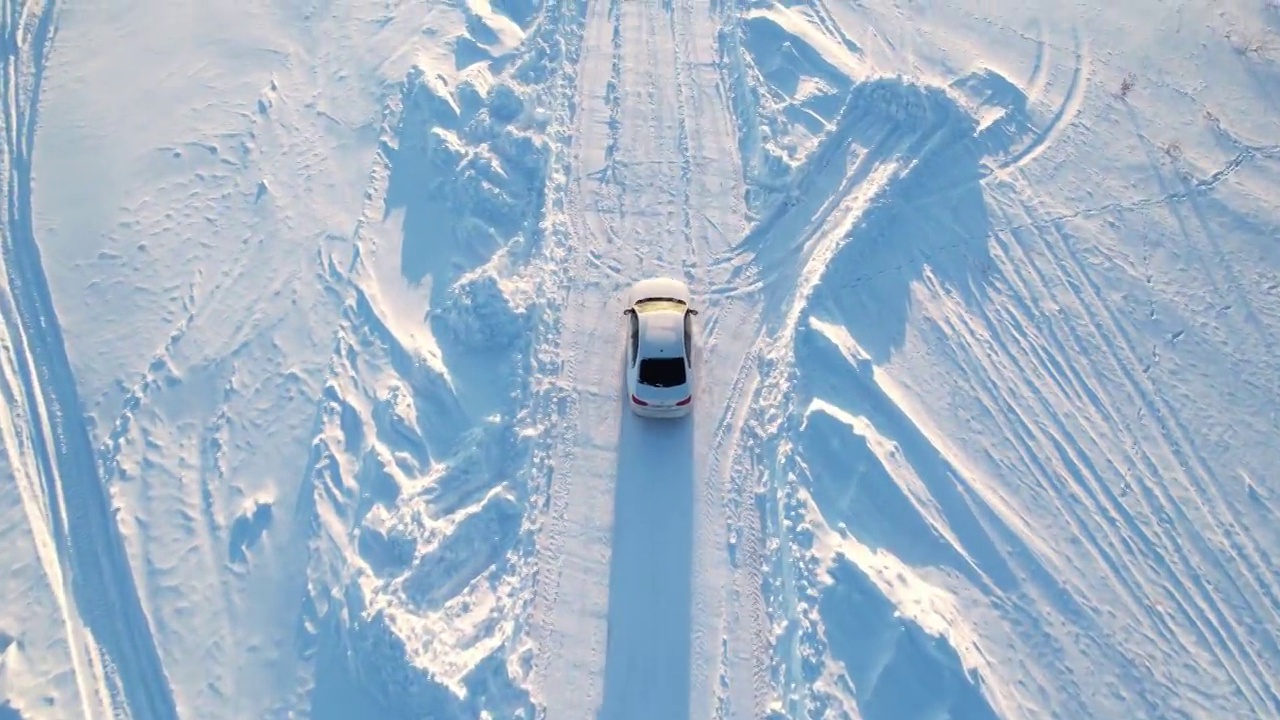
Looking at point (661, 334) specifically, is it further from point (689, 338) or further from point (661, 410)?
point (661, 410)

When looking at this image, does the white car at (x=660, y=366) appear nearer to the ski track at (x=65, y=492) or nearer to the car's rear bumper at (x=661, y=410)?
the car's rear bumper at (x=661, y=410)

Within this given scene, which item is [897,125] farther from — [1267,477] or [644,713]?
[644,713]

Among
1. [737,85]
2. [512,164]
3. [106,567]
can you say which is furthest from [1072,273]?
[106,567]

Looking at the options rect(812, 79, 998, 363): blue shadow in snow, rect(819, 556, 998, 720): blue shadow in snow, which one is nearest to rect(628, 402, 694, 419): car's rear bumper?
rect(812, 79, 998, 363): blue shadow in snow

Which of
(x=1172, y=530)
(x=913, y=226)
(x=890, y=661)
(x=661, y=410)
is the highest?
(x=913, y=226)

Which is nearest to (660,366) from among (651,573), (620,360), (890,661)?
(620,360)
